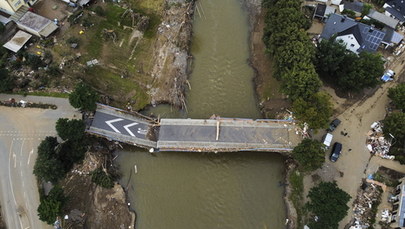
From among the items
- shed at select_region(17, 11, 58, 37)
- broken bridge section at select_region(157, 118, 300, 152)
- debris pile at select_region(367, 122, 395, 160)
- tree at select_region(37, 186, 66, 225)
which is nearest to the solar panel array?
debris pile at select_region(367, 122, 395, 160)

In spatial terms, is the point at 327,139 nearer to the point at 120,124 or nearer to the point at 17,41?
the point at 120,124

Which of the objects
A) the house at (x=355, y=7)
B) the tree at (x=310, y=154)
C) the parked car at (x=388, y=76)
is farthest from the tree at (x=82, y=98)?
the parked car at (x=388, y=76)

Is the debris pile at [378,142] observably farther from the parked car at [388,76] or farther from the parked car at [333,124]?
the parked car at [388,76]

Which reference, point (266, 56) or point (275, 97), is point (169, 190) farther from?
point (266, 56)

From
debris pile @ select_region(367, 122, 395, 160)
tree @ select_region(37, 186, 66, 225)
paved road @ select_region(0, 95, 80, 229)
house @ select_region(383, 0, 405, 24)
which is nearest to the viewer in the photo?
tree @ select_region(37, 186, 66, 225)

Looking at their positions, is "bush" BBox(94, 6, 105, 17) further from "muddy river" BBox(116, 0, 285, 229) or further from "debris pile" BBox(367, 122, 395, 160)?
"debris pile" BBox(367, 122, 395, 160)

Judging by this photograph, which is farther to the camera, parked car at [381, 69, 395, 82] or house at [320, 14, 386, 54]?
parked car at [381, 69, 395, 82]
